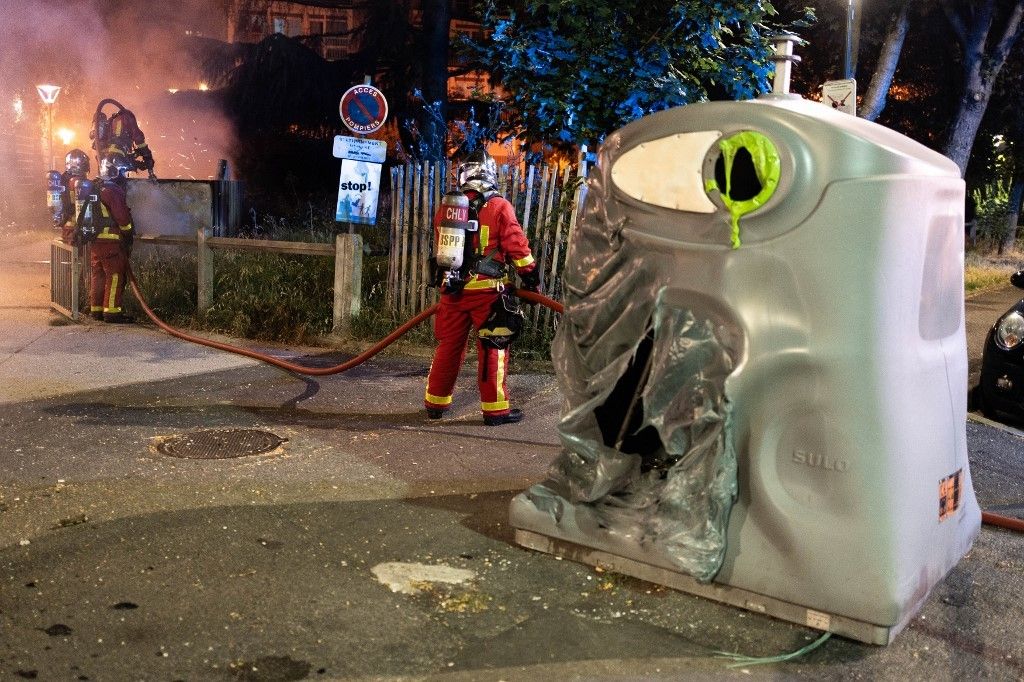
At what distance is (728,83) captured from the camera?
376 inches

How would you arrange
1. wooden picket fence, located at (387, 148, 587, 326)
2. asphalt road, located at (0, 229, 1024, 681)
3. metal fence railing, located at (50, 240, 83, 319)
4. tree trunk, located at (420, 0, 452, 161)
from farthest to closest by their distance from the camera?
tree trunk, located at (420, 0, 452, 161) < metal fence railing, located at (50, 240, 83, 319) < wooden picket fence, located at (387, 148, 587, 326) < asphalt road, located at (0, 229, 1024, 681)

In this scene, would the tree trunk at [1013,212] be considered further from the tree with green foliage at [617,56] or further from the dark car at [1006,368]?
the dark car at [1006,368]

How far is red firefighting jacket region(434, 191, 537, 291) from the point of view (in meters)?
6.47

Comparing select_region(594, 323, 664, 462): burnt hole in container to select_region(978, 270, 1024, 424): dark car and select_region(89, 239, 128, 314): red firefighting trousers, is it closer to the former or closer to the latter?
select_region(978, 270, 1024, 424): dark car

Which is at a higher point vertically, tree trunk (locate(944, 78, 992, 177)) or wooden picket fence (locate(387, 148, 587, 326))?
tree trunk (locate(944, 78, 992, 177))

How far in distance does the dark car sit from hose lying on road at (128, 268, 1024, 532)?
2477 millimetres

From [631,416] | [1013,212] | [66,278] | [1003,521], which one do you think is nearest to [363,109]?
[66,278]

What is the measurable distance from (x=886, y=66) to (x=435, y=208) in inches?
357

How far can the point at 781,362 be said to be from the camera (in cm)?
367

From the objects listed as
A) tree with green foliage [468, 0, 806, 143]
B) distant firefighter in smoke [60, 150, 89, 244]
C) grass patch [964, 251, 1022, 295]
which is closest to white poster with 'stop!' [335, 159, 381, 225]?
tree with green foliage [468, 0, 806, 143]

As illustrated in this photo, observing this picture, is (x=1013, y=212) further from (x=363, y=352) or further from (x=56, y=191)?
(x=56, y=191)

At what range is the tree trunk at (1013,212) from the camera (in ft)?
74.8

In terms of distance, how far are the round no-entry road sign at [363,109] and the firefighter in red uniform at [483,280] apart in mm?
3501

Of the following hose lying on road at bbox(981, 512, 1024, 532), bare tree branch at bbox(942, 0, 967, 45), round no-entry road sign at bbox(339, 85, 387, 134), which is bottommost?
Result: hose lying on road at bbox(981, 512, 1024, 532)
